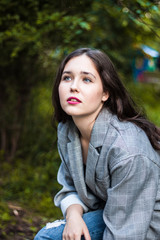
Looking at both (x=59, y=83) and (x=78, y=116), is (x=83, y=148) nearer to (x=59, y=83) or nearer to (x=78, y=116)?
(x=78, y=116)

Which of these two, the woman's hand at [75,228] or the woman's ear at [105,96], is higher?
the woman's ear at [105,96]

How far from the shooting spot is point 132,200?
159cm

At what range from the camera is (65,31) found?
2.89 metres

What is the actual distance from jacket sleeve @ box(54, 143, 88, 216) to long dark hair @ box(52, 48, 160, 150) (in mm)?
510

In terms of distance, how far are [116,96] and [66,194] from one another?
2.37ft

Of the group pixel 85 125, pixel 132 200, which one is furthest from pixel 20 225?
pixel 132 200

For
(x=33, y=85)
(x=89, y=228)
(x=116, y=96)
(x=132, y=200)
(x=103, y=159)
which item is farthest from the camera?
(x=33, y=85)

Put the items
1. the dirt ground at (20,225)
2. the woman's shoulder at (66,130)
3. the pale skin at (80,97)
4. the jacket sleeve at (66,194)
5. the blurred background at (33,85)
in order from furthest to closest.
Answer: the blurred background at (33,85)
the dirt ground at (20,225)
the woman's shoulder at (66,130)
the jacket sleeve at (66,194)
the pale skin at (80,97)

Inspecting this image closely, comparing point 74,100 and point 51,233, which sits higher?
point 74,100

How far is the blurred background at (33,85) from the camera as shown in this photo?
2.79 m

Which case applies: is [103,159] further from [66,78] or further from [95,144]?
[66,78]

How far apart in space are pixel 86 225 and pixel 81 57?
96 cm

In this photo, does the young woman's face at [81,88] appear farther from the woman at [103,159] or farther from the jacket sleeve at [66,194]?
the jacket sleeve at [66,194]

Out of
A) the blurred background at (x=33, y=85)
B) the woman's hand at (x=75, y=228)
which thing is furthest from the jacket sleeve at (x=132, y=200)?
the blurred background at (x=33, y=85)
